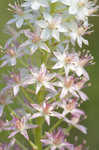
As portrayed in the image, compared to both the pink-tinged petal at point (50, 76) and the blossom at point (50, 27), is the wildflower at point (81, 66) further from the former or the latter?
the blossom at point (50, 27)

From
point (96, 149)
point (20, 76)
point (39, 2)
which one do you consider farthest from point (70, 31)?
point (96, 149)

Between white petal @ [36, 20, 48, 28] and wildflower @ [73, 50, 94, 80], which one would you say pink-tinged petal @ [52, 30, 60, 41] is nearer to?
white petal @ [36, 20, 48, 28]

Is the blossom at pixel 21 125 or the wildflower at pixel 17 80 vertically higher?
the wildflower at pixel 17 80

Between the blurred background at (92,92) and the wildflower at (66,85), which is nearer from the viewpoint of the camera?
the wildflower at (66,85)

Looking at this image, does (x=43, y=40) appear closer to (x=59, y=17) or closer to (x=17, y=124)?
(x=59, y=17)

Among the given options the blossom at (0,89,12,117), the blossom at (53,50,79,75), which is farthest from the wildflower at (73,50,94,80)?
the blossom at (0,89,12,117)

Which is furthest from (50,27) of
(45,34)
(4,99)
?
(4,99)

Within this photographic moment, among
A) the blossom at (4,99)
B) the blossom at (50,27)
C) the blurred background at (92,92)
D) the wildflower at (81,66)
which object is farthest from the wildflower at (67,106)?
the blurred background at (92,92)

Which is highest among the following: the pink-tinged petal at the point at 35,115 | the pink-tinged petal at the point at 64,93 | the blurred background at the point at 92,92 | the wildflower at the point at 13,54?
the wildflower at the point at 13,54
